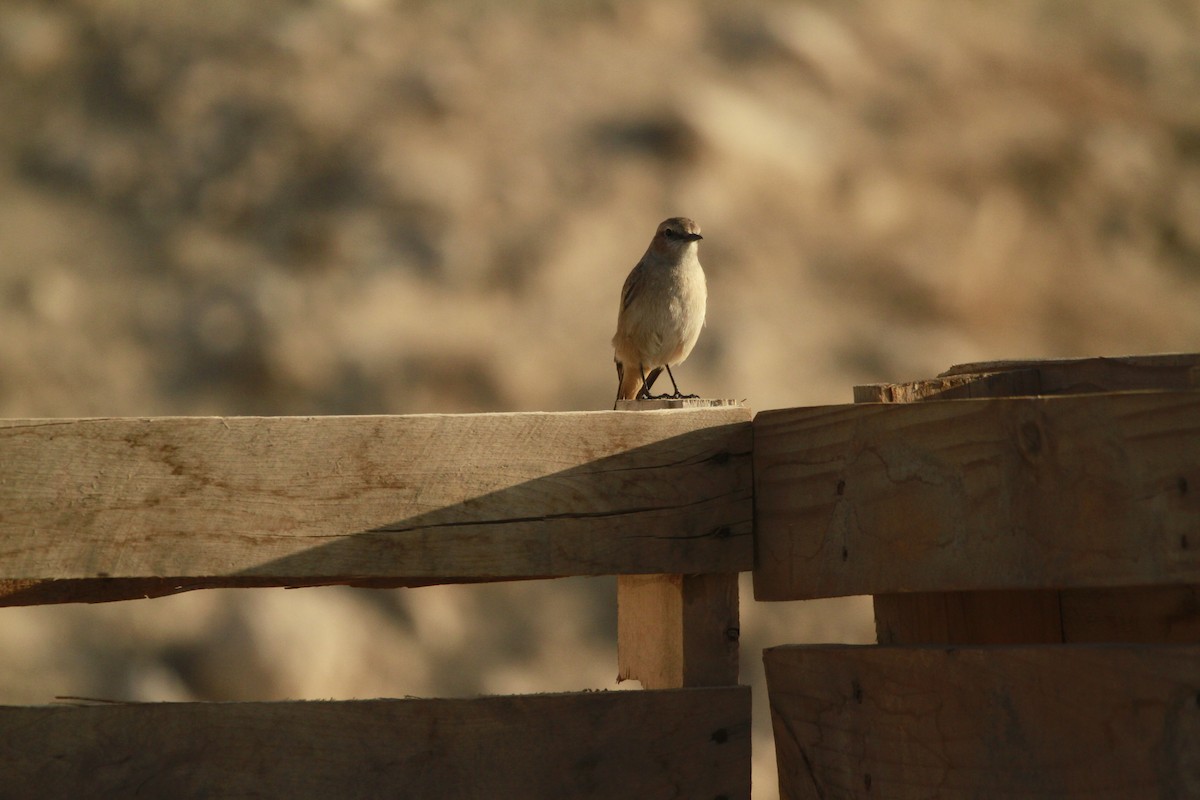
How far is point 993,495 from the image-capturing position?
5.05 feet

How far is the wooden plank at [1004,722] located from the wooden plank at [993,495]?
96 millimetres

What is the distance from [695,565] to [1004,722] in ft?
1.65

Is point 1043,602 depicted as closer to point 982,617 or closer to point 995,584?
point 982,617

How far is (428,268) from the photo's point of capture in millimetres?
5008

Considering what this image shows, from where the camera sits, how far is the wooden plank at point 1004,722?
4.57ft

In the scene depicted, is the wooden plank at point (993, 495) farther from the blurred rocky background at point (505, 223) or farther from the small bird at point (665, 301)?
the small bird at point (665, 301)

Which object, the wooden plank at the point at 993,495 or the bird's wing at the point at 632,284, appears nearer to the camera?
the wooden plank at the point at 993,495

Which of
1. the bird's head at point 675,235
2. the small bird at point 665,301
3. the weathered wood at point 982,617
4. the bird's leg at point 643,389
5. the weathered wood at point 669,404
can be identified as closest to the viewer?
the weathered wood at point 982,617

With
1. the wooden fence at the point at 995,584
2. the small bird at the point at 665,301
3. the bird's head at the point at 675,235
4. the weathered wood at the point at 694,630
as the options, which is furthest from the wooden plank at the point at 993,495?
the small bird at the point at 665,301

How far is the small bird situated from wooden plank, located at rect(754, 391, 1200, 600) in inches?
147

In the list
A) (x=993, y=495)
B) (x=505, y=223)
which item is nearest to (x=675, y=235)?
(x=505, y=223)

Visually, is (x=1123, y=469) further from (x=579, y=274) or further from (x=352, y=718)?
(x=579, y=274)

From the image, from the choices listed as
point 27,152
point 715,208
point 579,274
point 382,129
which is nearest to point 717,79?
point 715,208

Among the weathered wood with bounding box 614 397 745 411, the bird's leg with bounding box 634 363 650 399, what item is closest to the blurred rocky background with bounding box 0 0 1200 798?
the bird's leg with bounding box 634 363 650 399
